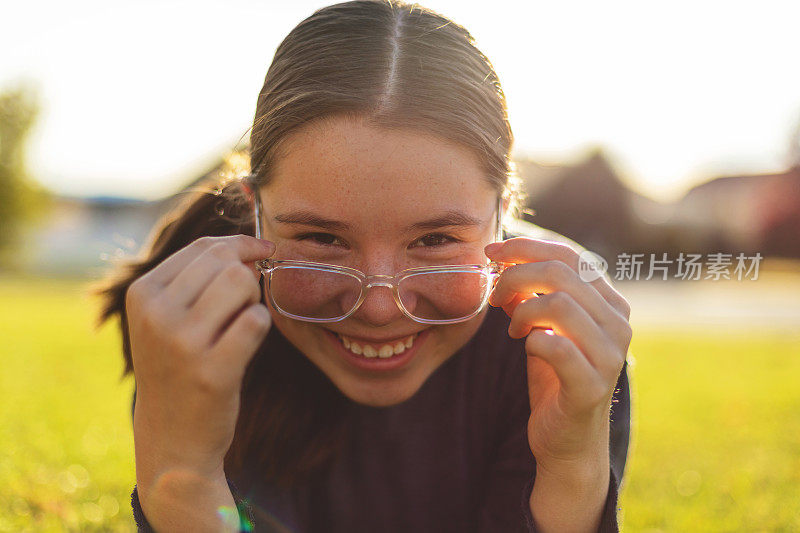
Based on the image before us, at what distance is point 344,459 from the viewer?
2904mm

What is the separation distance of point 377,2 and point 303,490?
212 cm

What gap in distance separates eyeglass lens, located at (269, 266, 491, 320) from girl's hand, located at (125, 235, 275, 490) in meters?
0.31

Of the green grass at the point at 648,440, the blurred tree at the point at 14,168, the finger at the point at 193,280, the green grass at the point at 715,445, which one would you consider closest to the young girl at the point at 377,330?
the finger at the point at 193,280

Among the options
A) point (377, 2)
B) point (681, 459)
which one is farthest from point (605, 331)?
point (681, 459)

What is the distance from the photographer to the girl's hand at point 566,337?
192 centimetres

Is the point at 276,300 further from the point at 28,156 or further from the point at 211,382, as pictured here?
the point at 28,156

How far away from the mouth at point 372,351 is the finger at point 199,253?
48 cm

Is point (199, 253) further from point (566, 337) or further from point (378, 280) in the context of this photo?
point (566, 337)

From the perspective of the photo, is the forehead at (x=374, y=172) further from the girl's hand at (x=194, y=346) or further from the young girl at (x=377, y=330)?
the girl's hand at (x=194, y=346)

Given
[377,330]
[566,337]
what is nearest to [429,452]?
[377,330]

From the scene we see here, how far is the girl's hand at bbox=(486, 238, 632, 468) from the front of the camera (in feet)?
6.31

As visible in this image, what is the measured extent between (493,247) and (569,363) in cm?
52

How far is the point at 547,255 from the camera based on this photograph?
7.02 ft

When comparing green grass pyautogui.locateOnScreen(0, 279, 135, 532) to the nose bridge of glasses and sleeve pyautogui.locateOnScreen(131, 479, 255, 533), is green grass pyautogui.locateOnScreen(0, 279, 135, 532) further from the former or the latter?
the nose bridge of glasses
